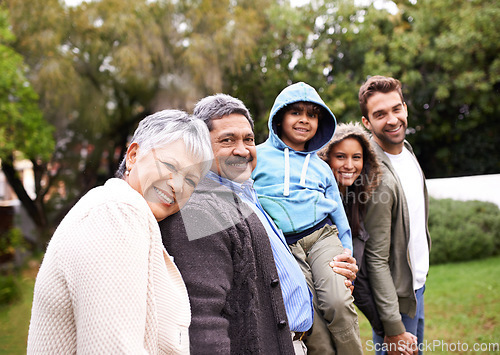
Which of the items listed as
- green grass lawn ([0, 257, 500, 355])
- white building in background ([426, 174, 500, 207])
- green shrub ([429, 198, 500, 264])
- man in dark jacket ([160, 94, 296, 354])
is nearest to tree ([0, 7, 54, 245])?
green grass lawn ([0, 257, 500, 355])

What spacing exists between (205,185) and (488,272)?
6.33 meters

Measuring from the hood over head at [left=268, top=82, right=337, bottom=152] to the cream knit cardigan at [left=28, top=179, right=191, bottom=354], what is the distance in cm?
112

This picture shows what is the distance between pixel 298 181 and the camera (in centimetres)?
191

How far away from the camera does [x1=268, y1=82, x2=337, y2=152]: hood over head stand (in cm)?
193

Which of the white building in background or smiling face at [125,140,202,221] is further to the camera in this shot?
the white building in background

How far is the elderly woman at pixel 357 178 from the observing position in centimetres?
213

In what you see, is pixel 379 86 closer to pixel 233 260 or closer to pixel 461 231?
pixel 233 260

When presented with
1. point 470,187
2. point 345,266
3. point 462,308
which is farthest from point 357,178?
point 462,308

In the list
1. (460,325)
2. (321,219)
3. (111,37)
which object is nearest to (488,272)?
(460,325)

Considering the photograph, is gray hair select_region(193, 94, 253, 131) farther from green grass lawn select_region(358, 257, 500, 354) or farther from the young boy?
green grass lawn select_region(358, 257, 500, 354)

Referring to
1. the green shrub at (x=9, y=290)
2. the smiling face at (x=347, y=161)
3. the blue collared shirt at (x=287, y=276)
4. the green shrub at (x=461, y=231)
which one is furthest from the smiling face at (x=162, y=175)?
the green shrub at (x=461, y=231)

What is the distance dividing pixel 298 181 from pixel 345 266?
456 millimetres

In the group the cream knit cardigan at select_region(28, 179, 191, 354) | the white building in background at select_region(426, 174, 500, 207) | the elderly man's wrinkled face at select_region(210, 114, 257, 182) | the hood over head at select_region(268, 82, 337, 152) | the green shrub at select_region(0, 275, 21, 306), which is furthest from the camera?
the green shrub at select_region(0, 275, 21, 306)

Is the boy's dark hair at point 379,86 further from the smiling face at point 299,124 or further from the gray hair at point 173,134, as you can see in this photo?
the gray hair at point 173,134
